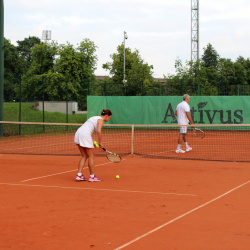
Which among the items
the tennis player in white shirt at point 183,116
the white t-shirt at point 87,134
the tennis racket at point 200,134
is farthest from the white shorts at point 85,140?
the tennis racket at point 200,134

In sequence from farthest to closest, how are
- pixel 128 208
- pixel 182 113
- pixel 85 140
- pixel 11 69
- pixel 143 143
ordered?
pixel 11 69 → pixel 143 143 → pixel 182 113 → pixel 85 140 → pixel 128 208

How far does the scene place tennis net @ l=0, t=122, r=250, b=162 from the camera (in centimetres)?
1314

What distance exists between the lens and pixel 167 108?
2284 centimetres

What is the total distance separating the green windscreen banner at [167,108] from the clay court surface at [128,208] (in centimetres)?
1211

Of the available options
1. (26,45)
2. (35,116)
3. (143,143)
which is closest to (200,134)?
(143,143)

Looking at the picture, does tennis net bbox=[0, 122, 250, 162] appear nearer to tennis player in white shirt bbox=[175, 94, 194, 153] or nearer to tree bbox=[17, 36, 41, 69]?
tennis player in white shirt bbox=[175, 94, 194, 153]

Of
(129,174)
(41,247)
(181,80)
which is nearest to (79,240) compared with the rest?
(41,247)

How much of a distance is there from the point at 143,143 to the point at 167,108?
6.22 meters

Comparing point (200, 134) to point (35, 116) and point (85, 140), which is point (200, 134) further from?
point (35, 116)

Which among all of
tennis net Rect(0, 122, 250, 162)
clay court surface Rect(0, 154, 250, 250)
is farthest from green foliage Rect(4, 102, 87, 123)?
clay court surface Rect(0, 154, 250, 250)

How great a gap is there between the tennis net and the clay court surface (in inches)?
113

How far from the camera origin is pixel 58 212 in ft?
19.3

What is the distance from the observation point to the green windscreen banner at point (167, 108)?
22.1 m

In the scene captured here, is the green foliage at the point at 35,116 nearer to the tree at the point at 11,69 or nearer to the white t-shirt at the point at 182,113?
the white t-shirt at the point at 182,113
